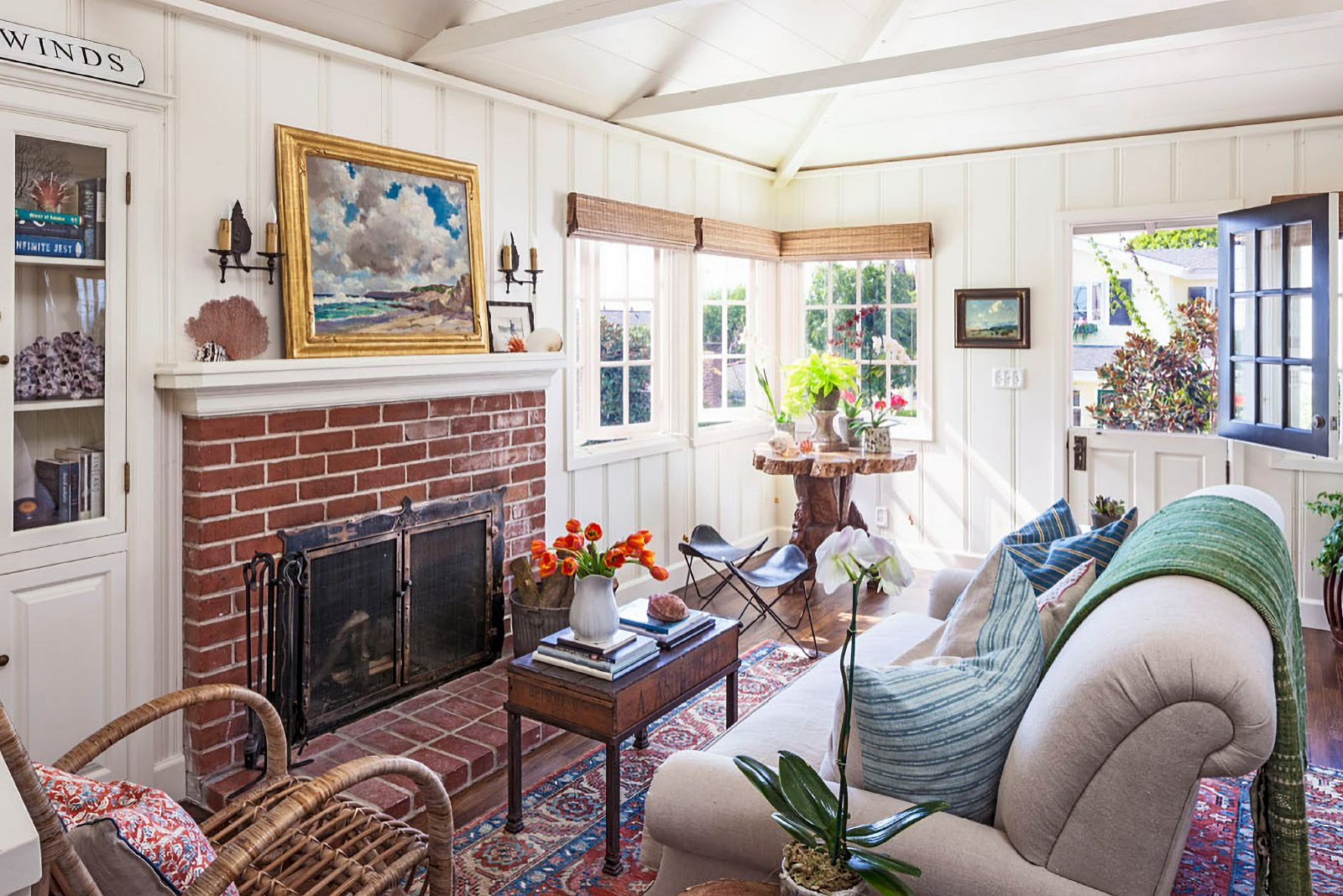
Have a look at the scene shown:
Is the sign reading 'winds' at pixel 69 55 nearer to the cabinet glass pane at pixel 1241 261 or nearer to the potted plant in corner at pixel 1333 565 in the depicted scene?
the cabinet glass pane at pixel 1241 261

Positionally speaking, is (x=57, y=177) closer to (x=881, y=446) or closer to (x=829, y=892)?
(x=829, y=892)

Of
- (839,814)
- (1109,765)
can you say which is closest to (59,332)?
(839,814)

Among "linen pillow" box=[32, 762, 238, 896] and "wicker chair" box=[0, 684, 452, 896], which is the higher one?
"linen pillow" box=[32, 762, 238, 896]

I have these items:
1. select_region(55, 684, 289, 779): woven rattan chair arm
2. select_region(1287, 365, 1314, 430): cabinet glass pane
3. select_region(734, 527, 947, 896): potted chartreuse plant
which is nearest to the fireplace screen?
select_region(55, 684, 289, 779): woven rattan chair arm

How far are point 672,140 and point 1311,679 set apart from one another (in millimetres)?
3950

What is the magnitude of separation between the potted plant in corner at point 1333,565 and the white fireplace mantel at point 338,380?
3439 millimetres

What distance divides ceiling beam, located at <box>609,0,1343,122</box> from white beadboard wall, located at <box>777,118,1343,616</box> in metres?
1.30

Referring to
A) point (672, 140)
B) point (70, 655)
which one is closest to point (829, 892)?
point (70, 655)

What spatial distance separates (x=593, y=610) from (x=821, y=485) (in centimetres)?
286

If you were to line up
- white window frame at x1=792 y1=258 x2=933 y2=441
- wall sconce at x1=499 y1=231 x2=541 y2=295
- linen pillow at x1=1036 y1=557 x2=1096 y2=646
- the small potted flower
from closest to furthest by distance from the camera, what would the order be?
1. linen pillow at x1=1036 y1=557 x2=1096 y2=646
2. the small potted flower
3. wall sconce at x1=499 y1=231 x2=541 y2=295
4. white window frame at x1=792 y1=258 x2=933 y2=441

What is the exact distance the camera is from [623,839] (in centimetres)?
268

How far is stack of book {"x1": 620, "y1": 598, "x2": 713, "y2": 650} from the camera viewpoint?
2.84 m

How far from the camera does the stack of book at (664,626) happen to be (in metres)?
2.84

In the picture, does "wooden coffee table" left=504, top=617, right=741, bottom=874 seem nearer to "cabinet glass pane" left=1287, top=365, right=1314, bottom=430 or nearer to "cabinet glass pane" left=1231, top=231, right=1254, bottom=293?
"cabinet glass pane" left=1287, top=365, right=1314, bottom=430
